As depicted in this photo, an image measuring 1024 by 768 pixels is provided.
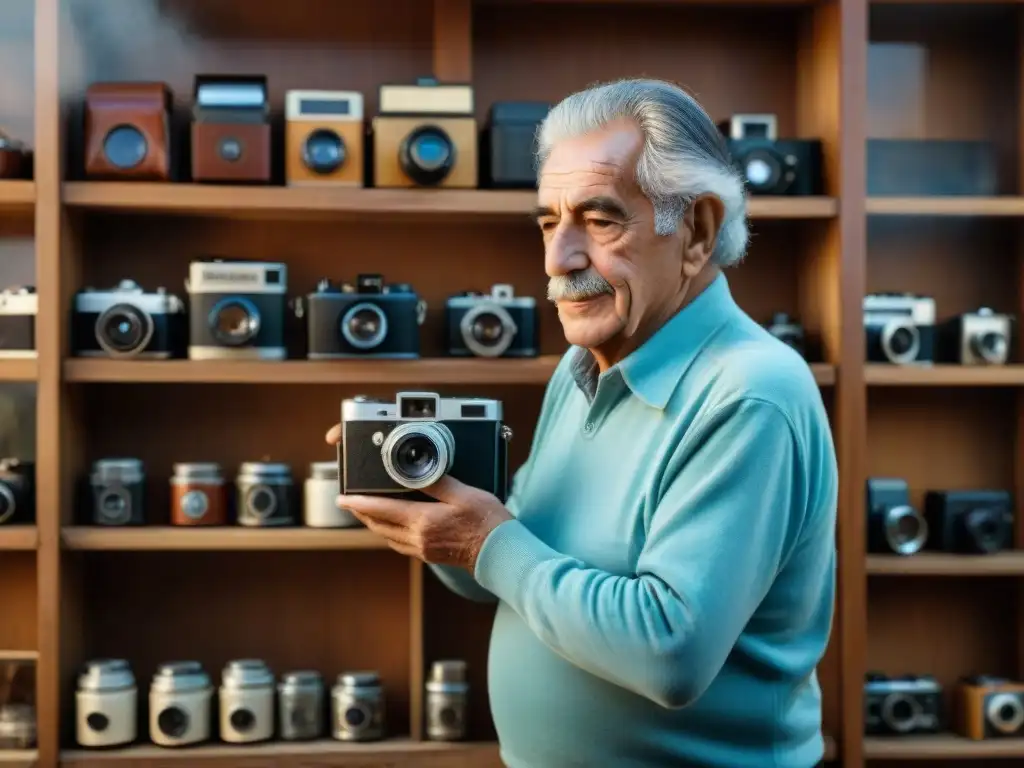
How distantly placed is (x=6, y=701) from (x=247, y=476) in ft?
2.21

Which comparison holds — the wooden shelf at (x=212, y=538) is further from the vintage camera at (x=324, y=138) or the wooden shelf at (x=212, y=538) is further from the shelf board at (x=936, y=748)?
the shelf board at (x=936, y=748)

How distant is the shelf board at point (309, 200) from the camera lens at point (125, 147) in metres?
0.04

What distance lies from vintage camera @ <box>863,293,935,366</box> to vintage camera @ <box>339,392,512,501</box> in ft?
4.24

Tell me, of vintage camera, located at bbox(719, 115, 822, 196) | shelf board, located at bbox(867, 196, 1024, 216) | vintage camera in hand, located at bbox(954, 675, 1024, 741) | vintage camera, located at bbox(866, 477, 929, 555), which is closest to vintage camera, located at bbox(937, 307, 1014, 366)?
shelf board, located at bbox(867, 196, 1024, 216)

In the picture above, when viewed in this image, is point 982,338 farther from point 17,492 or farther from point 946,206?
point 17,492

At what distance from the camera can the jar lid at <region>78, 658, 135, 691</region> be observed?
2441 mm

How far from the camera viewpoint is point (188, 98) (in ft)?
9.00

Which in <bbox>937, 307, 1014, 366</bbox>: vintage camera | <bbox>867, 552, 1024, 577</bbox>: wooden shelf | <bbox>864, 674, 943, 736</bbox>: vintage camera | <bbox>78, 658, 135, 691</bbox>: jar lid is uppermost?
<bbox>937, 307, 1014, 366</bbox>: vintage camera

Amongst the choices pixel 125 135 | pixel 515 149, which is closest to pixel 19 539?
pixel 125 135

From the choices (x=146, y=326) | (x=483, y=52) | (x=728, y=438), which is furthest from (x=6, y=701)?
(x=728, y=438)

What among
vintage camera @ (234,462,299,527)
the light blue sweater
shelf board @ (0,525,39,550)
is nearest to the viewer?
the light blue sweater

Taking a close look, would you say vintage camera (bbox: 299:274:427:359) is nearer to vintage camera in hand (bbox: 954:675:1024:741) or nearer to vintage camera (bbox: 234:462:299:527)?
vintage camera (bbox: 234:462:299:527)

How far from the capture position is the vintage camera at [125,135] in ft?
7.97

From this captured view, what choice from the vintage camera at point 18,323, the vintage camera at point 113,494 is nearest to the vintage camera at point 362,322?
the vintage camera at point 113,494
